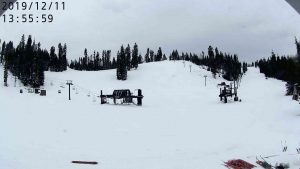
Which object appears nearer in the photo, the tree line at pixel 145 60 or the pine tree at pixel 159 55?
the tree line at pixel 145 60

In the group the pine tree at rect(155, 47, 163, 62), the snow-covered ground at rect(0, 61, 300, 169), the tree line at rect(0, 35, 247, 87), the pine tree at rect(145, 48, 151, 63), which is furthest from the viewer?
the pine tree at rect(145, 48, 151, 63)

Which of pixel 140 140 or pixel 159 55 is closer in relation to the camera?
pixel 140 140

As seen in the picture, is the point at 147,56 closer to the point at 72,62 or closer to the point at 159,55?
the point at 159,55

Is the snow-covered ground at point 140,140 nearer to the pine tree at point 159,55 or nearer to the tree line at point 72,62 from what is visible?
the tree line at point 72,62

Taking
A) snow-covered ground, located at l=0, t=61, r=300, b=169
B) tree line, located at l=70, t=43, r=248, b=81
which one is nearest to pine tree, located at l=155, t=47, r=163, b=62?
tree line, located at l=70, t=43, r=248, b=81

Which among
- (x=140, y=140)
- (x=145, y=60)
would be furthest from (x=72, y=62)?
(x=140, y=140)

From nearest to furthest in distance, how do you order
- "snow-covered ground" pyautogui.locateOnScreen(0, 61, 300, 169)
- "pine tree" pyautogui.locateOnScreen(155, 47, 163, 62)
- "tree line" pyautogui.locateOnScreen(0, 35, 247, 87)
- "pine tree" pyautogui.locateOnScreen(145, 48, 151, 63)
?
"snow-covered ground" pyautogui.locateOnScreen(0, 61, 300, 169), "tree line" pyautogui.locateOnScreen(0, 35, 247, 87), "pine tree" pyautogui.locateOnScreen(155, 47, 163, 62), "pine tree" pyautogui.locateOnScreen(145, 48, 151, 63)

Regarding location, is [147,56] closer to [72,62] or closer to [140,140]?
[72,62]

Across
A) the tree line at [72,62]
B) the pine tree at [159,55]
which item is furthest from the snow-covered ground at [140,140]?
the pine tree at [159,55]

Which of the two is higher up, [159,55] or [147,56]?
[147,56]

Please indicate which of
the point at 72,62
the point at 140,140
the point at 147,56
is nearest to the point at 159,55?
the point at 147,56

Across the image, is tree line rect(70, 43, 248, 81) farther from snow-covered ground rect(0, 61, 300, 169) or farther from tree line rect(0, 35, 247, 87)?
snow-covered ground rect(0, 61, 300, 169)

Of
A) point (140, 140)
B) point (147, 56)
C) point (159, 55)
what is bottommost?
point (140, 140)

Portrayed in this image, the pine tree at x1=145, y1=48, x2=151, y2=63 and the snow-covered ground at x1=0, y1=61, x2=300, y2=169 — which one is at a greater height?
the pine tree at x1=145, y1=48, x2=151, y2=63
